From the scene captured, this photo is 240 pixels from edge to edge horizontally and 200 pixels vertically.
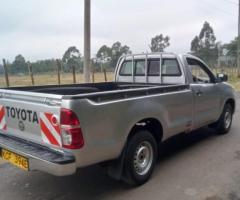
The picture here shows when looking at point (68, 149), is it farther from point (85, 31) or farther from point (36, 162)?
point (85, 31)

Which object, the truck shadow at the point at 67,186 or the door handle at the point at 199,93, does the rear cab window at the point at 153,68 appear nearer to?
the door handle at the point at 199,93

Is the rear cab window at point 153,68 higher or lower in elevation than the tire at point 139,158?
higher

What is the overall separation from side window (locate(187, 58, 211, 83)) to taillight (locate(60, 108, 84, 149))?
305 centimetres

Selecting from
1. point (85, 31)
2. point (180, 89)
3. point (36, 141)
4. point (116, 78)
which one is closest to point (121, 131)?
point (36, 141)

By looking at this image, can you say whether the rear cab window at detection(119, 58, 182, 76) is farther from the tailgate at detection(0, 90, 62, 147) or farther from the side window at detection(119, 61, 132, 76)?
the tailgate at detection(0, 90, 62, 147)

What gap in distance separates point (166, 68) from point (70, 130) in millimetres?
3001

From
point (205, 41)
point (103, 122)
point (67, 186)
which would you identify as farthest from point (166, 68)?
point (205, 41)

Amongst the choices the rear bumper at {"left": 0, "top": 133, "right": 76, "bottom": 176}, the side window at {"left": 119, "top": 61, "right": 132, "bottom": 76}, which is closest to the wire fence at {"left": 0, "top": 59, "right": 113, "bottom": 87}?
the side window at {"left": 119, "top": 61, "right": 132, "bottom": 76}

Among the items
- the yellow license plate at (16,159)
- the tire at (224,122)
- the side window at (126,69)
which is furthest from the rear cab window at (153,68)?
the yellow license plate at (16,159)

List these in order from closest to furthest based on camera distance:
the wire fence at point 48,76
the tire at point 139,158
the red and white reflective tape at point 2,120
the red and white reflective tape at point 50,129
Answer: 1. the red and white reflective tape at point 50,129
2. the tire at point 139,158
3. the red and white reflective tape at point 2,120
4. the wire fence at point 48,76

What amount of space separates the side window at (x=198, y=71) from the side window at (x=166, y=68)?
28 cm

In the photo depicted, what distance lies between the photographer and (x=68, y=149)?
129 inches

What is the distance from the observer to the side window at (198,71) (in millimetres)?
5750

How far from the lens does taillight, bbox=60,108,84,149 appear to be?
321 centimetres
